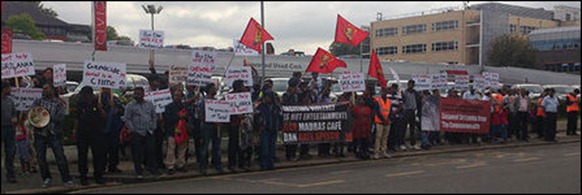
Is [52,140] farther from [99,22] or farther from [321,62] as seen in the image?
[321,62]

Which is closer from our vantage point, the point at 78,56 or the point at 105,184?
the point at 105,184

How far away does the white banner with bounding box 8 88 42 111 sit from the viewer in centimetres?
1320

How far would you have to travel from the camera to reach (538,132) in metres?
Answer: 22.8

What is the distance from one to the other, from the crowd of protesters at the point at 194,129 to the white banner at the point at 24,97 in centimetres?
27

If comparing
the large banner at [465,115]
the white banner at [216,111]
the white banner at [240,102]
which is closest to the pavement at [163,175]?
the large banner at [465,115]

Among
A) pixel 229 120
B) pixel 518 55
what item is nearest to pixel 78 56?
pixel 229 120

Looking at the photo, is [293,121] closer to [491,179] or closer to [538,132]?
[491,179]

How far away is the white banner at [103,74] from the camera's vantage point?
1327cm

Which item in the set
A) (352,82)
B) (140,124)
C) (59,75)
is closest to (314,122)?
(352,82)

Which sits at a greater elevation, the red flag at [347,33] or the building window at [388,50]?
the building window at [388,50]

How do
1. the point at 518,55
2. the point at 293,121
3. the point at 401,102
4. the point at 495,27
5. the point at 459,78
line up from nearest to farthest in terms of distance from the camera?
1. the point at 293,121
2. the point at 401,102
3. the point at 459,78
4. the point at 518,55
5. the point at 495,27

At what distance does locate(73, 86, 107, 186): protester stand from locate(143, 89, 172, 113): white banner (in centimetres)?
148

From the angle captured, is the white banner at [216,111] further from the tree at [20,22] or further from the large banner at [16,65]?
the tree at [20,22]

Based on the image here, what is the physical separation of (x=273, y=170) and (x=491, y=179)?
169 inches
